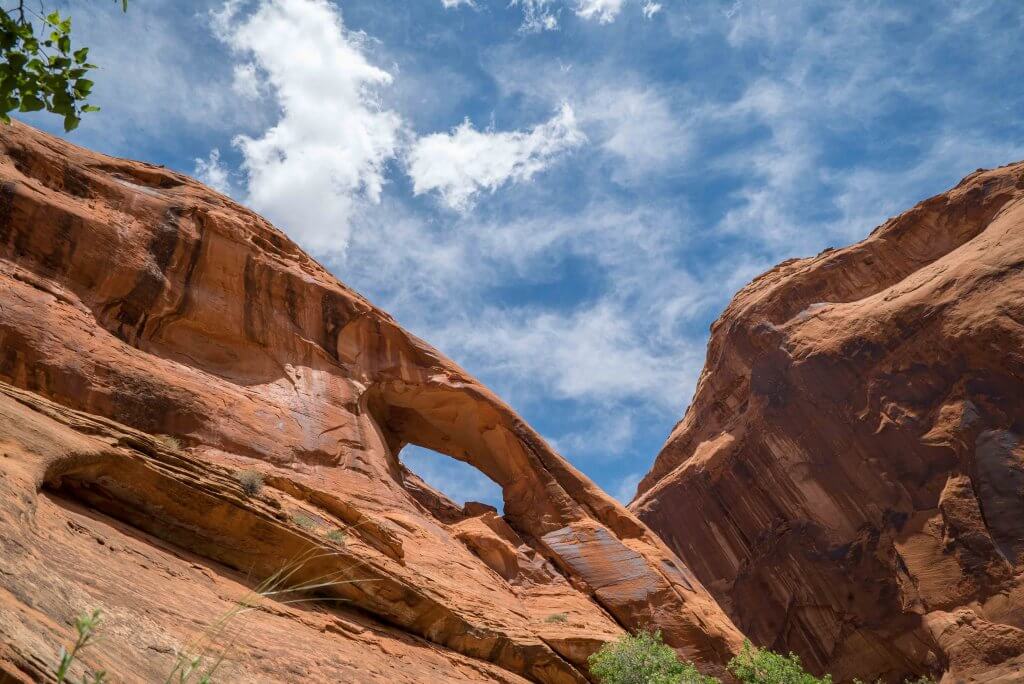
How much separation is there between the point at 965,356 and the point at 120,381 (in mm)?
34207

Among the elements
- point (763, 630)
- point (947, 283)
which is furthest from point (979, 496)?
point (763, 630)

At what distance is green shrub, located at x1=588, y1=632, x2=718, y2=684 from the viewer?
1830 cm

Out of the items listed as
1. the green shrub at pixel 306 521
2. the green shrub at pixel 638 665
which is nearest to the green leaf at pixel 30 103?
the green shrub at pixel 306 521

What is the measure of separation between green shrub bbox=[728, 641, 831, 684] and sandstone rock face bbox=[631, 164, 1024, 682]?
10.4 metres

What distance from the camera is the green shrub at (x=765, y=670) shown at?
69.8 feet

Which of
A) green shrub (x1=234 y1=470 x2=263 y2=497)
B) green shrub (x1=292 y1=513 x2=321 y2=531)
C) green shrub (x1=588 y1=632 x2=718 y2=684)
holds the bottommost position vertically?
green shrub (x1=588 y1=632 x2=718 y2=684)

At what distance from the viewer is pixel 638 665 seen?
18641mm

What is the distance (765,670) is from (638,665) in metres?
5.70

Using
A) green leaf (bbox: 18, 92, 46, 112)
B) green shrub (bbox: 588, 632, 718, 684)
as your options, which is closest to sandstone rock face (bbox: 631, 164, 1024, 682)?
green shrub (bbox: 588, 632, 718, 684)

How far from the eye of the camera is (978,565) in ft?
95.7

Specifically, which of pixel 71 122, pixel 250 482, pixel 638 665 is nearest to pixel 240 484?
pixel 250 482

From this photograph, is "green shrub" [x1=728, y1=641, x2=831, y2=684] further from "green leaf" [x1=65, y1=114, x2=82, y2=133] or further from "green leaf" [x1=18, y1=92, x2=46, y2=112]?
"green leaf" [x1=18, y1=92, x2=46, y2=112]

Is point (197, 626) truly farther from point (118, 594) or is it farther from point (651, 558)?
point (651, 558)

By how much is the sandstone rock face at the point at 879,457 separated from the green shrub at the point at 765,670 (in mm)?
10414
